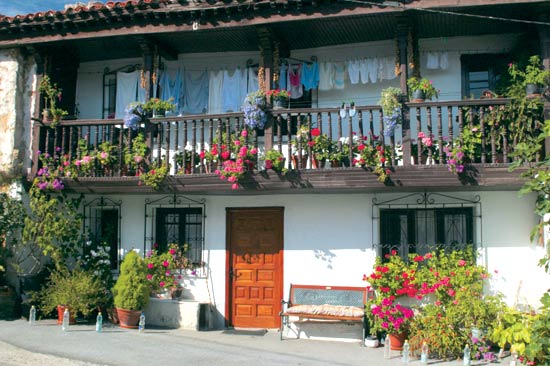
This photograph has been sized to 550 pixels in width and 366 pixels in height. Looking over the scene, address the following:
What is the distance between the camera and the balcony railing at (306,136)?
32.0ft

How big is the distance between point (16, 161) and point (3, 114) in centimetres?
106

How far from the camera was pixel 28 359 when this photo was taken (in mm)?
8789

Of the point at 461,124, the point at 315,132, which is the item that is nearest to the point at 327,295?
the point at 315,132

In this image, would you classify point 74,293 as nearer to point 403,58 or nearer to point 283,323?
point 283,323

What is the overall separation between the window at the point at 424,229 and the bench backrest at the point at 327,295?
953 mm

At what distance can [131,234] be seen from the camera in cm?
1243

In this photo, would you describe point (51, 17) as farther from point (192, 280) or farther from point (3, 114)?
point (192, 280)

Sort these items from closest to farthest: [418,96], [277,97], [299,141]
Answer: [418,96] → [299,141] → [277,97]

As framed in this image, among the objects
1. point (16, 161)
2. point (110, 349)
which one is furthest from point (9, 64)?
point (110, 349)

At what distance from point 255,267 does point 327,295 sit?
1.61 metres

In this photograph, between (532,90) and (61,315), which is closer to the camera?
(532,90)

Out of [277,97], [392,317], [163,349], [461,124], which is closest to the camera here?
[163,349]

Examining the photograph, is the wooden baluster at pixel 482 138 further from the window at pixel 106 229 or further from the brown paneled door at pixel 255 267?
the window at pixel 106 229

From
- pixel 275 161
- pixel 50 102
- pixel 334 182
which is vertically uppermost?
pixel 50 102
